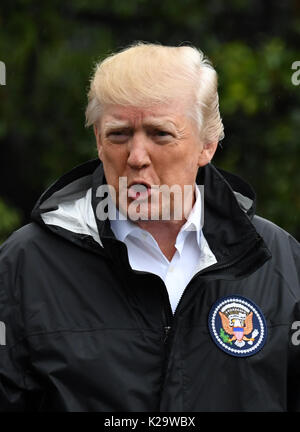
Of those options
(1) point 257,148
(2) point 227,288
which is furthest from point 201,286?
(1) point 257,148

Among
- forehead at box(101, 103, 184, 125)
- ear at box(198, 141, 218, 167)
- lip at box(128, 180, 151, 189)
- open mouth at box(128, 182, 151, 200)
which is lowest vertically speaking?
open mouth at box(128, 182, 151, 200)

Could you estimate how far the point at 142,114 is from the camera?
2.40 meters

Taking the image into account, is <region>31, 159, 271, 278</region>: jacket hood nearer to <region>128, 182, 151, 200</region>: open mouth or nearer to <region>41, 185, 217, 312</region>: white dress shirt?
<region>41, 185, 217, 312</region>: white dress shirt

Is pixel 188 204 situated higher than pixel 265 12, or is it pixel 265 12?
pixel 265 12

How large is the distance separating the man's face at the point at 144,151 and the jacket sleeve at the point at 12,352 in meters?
0.36

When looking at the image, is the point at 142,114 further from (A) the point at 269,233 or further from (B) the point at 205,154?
(A) the point at 269,233

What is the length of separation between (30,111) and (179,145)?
4455 millimetres

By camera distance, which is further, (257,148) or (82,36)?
(82,36)

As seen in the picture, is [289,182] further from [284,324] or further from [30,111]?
[284,324]

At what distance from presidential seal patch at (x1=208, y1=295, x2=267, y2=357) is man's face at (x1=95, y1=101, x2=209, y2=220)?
0.30 m

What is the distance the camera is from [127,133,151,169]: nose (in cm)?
240

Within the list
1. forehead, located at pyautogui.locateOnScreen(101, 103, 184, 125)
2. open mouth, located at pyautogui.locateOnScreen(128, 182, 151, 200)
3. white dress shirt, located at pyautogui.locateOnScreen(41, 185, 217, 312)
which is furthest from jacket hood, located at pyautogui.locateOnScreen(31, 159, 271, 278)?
forehead, located at pyautogui.locateOnScreen(101, 103, 184, 125)

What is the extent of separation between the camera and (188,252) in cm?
257

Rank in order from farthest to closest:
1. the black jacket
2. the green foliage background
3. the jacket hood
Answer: the green foliage background < the jacket hood < the black jacket
